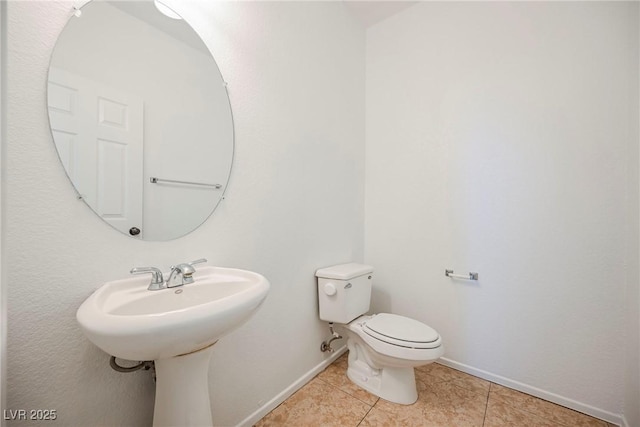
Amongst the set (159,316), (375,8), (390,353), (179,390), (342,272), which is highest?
(375,8)

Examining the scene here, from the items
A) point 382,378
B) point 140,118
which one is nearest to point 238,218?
point 140,118

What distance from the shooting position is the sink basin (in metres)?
0.52

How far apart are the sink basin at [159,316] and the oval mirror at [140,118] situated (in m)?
0.21

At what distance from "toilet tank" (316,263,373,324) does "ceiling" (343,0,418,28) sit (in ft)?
6.07

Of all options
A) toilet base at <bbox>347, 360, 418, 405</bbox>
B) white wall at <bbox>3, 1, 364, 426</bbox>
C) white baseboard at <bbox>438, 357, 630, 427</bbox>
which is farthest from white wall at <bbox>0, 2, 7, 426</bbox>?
white baseboard at <bbox>438, 357, 630, 427</bbox>

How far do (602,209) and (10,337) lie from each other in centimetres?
227

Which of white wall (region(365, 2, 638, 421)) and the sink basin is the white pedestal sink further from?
white wall (region(365, 2, 638, 421))

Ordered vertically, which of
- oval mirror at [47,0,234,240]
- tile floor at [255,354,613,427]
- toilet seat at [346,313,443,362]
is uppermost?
oval mirror at [47,0,234,240]

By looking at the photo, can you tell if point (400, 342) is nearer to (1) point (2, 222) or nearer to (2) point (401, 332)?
(2) point (401, 332)

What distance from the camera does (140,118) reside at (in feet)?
2.86

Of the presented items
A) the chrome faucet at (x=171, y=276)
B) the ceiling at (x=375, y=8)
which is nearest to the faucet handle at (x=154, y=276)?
the chrome faucet at (x=171, y=276)

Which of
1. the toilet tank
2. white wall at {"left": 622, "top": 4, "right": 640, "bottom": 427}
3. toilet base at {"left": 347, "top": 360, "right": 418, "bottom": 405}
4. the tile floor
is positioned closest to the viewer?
white wall at {"left": 622, "top": 4, "right": 640, "bottom": 427}

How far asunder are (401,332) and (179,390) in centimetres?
103

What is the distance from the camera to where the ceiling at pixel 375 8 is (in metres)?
1.74
